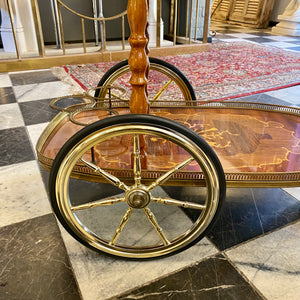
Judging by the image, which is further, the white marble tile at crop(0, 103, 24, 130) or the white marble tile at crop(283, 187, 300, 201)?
the white marble tile at crop(0, 103, 24, 130)

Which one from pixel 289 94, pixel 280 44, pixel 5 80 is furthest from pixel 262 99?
pixel 280 44

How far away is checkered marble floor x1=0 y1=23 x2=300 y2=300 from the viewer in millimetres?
726

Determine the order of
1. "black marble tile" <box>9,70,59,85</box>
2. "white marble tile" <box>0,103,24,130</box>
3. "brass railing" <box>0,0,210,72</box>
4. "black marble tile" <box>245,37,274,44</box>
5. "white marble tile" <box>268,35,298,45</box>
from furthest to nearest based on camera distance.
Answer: "white marble tile" <box>268,35,298,45</box> < "black marble tile" <box>245,37,274,44</box> < "brass railing" <box>0,0,210,72</box> < "black marble tile" <box>9,70,59,85</box> < "white marble tile" <box>0,103,24,130</box>

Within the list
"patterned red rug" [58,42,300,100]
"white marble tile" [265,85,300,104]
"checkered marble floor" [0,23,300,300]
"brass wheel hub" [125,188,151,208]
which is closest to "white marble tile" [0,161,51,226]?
"checkered marble floor" [0,23,300,300]

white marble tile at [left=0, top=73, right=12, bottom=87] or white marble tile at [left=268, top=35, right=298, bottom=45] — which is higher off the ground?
white marble tile at [left=0, top=73, right=12, bottom=87]

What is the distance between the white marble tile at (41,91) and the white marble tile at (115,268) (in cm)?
137

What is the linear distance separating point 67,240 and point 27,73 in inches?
82.9

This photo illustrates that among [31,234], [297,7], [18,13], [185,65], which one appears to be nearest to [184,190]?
[31,234]

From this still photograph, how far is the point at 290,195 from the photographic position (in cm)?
107

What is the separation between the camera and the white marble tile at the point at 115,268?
2.39ft

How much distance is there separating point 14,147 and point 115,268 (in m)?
0.85

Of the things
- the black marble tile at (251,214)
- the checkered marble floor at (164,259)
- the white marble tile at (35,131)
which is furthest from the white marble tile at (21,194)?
the black marble tile at (251,214)

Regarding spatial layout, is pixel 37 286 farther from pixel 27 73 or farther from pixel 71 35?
pixel 71 35

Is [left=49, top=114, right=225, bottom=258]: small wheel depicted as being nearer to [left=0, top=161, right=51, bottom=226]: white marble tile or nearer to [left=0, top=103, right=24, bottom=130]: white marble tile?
[left=0, top=161, right=51, bottom=226]: white marble tile
